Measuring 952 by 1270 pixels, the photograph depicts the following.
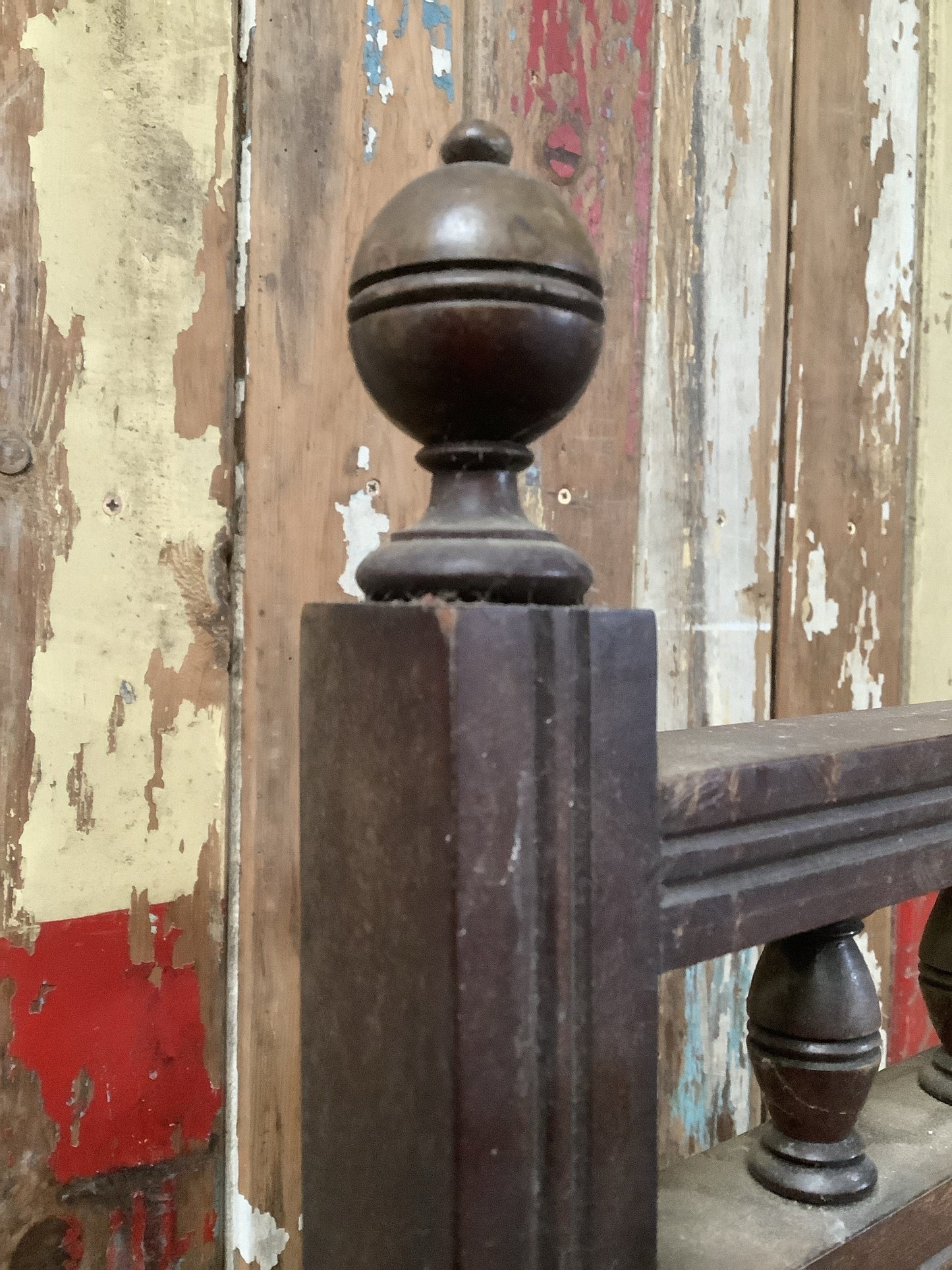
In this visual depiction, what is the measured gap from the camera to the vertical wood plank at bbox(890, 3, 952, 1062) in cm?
121

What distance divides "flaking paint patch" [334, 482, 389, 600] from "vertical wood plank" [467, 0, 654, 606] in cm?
16

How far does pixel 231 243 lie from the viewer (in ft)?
2.50

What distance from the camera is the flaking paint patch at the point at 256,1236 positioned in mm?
792

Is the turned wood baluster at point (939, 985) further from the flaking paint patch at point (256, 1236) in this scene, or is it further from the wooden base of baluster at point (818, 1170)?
the flaking paint patch at point (256, 1236)

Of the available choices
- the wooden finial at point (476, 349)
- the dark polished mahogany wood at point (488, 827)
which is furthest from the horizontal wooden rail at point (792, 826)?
the wooden finial at point (476, 349)

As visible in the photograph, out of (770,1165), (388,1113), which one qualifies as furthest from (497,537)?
(770,1165)

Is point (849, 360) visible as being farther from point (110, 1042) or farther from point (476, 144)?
point (110, 1042)

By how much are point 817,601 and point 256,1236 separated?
84cm

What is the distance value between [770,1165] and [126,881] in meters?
0.48

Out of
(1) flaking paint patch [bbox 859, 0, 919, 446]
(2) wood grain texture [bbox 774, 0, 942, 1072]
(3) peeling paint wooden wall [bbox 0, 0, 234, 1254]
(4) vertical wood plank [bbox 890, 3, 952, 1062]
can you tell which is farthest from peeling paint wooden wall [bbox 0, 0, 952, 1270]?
(4) vertical wood plank [bbox 890, 3, 952, 1062]

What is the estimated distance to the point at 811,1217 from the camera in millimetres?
497

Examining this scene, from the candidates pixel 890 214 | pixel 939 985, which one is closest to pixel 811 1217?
pixel 939 985

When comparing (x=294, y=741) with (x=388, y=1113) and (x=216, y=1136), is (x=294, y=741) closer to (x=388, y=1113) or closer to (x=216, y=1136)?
(x=216, y=1136)

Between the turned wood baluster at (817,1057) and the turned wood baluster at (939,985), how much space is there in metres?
0.13
